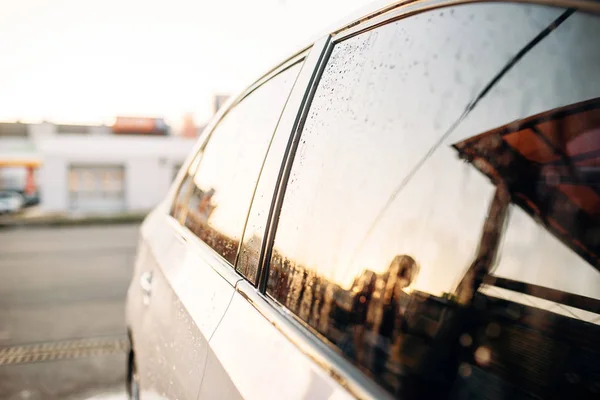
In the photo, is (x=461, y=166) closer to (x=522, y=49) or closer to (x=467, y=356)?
(x=522, y=49)

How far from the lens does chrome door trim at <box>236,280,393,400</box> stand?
0.76 m

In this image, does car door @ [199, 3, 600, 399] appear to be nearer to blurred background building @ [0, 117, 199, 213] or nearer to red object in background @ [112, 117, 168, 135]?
blurred background building @ [0, 117, 199, 213]

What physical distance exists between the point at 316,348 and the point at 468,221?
377 mm

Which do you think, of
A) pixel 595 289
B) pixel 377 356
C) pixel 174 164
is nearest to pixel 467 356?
pixel 377 356

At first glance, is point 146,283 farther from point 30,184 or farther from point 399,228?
point 30,184

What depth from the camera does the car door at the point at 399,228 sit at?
0.80 meters

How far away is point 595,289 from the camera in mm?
913

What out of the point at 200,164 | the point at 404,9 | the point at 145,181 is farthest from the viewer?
the point at 145,181

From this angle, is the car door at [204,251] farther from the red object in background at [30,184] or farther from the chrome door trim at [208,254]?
the red object in background at [30,184]

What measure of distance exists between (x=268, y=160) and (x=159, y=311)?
34.2 inches

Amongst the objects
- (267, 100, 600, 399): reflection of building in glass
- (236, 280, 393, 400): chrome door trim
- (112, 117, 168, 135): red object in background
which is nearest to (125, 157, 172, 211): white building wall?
(112, 117, 168, 135): red object in background

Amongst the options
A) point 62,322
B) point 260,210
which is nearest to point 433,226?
point 260,210

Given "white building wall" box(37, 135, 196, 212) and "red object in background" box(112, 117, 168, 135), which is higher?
"red object in background" box(112, 117, 168, 135)

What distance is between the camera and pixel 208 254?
5.58ft
